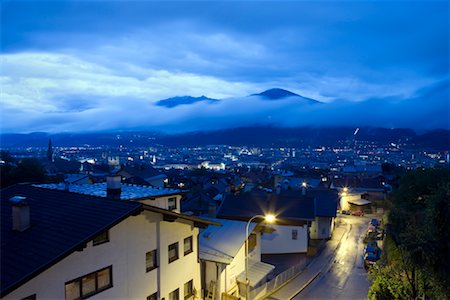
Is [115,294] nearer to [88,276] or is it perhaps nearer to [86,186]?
[88,276]

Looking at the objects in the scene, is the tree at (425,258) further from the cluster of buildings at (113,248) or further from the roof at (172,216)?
the roof at (172,216)

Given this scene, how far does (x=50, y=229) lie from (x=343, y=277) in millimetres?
22832

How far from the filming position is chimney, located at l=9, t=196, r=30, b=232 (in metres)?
11.7

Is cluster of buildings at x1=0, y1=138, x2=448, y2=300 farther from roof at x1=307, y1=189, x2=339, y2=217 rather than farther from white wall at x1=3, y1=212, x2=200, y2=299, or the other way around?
roof at x1=307, y1=189, x2=339, y2=217

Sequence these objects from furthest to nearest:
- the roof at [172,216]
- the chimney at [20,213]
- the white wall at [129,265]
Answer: the roof at [172,216] → the chimney at [20,213] → the white wall at [129,265]

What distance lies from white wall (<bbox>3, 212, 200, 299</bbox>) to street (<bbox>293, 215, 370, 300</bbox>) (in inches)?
405

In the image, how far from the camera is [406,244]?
1460cm

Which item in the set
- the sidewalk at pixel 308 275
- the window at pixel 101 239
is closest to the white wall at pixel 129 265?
the window at pixel 101 239

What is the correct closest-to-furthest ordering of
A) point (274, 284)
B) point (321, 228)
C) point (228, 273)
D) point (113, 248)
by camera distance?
point (113, 248), point (228, 273), point (274, 284), point (321, 228)

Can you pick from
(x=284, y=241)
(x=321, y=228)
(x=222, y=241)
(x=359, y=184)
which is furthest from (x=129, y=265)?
(x=359, y=184)

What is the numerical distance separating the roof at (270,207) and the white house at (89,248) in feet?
64.2

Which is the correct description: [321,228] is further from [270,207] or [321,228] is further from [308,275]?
[308,275]

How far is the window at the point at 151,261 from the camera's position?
15391mm

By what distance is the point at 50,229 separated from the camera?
1222cm
